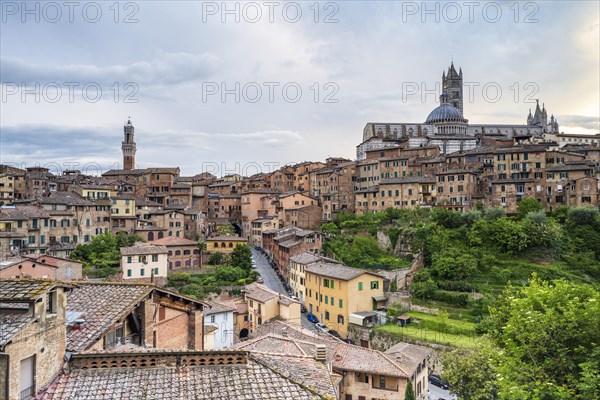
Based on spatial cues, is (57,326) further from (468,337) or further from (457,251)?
(457,251)

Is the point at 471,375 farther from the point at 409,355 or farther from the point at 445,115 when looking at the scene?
the point at 445,115

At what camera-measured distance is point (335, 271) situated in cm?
4822

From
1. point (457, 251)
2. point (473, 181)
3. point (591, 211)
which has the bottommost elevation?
point (457, 251)

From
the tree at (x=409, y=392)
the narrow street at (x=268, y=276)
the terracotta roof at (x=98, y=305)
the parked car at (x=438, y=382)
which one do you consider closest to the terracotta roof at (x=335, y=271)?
the narrow street at (x=268, y=276)

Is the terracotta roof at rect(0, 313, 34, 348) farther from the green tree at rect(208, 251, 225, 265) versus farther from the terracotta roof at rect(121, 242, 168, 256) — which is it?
the green tree at rect(208, 251, 225, 265)

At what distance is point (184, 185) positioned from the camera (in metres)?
83.1

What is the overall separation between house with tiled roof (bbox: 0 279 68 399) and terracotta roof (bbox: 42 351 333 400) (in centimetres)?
39

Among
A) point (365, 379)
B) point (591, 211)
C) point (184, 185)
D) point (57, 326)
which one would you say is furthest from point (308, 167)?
point (57, 326)

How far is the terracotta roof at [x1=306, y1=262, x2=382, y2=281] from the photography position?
46.4 meters

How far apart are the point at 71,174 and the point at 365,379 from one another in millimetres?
86823

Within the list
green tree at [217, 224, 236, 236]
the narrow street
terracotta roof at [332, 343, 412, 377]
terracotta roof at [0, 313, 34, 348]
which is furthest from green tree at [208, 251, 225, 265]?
terracotta roof at [0, 313, 34, 348]

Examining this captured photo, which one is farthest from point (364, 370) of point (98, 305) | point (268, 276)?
point (268, 276)

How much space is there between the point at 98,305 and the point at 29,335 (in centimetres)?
358

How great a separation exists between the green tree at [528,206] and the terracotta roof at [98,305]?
5609cm
